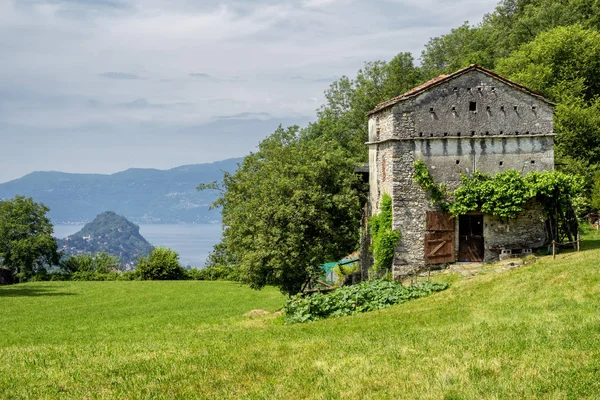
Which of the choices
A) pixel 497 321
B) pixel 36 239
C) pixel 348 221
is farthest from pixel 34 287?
pixel 497 321

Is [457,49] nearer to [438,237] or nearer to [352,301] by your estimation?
[438,237]

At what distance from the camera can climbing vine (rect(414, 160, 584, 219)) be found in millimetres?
26797

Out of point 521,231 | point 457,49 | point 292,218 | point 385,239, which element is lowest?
point 385,239

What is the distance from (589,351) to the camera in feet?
37.0

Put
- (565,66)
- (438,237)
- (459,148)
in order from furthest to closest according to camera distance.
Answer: (565,66) → (438,237) → (459,148)

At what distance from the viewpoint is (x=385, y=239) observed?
27.5m

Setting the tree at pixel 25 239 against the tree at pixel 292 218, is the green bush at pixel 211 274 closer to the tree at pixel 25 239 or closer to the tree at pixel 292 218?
the tree at pixel 25 239

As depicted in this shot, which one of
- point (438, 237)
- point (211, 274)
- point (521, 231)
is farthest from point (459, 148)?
point (211, 274)

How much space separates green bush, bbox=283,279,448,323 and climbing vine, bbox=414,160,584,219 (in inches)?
203

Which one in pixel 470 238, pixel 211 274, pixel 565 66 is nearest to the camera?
pixel 470 238

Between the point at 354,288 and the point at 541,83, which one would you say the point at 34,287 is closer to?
the point at 354,288

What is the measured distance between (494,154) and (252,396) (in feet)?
68.4

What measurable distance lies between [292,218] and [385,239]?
5326 mm

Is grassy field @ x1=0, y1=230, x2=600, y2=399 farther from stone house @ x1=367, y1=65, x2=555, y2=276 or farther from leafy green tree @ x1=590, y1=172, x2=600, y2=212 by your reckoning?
leafy green tree @ x1=590, y1=172, x2=600, y2=212
